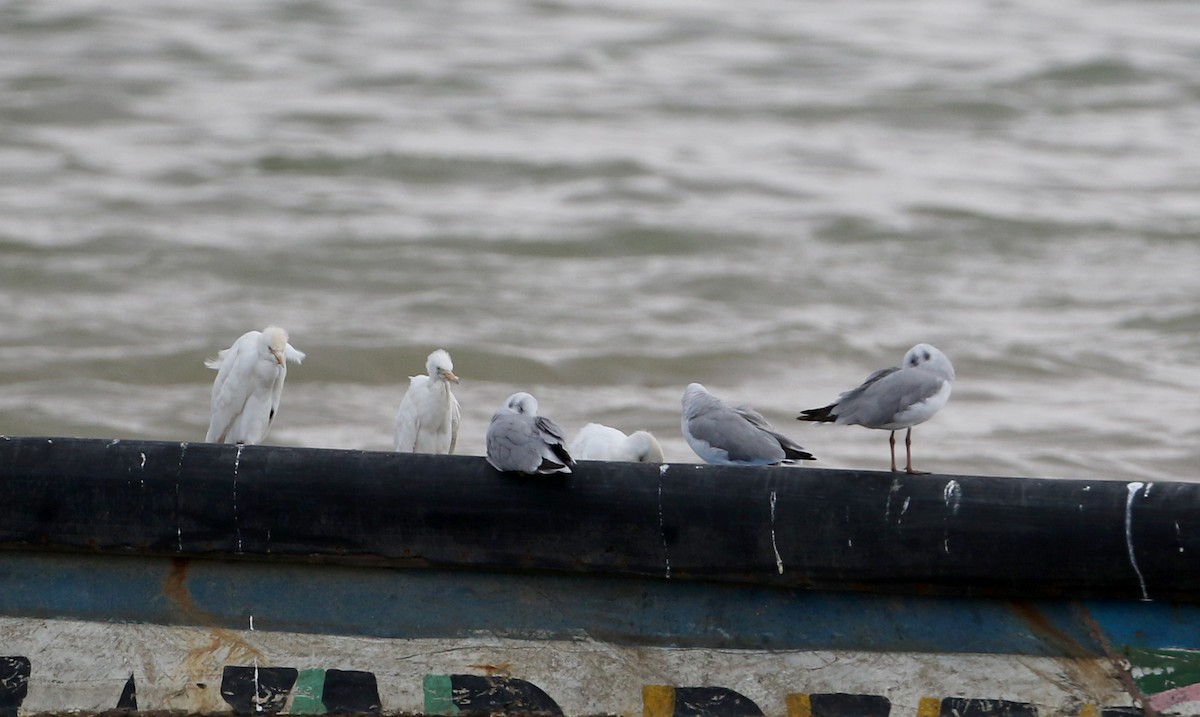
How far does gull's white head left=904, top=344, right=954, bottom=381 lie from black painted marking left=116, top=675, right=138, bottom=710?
207 cm

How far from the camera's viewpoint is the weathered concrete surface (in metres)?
3.44

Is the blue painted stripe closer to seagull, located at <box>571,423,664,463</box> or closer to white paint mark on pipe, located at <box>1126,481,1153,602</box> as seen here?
white paint mark on pipe, located at <box>1126,481,1153,602</box>

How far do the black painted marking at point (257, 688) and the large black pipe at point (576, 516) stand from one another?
0.28 m

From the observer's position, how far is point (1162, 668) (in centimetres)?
331

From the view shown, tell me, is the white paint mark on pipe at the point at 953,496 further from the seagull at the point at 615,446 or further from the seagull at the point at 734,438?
the seagull at the point at 615,446

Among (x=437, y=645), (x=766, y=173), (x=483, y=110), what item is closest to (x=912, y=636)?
(x=437, y=645)

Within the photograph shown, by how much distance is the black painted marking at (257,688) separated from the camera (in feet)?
11.6

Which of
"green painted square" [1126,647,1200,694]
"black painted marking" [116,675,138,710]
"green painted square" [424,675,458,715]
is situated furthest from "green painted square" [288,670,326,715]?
"green painted square" [1126,647,1200,694]

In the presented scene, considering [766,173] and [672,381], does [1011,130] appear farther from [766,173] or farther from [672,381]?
[672,381]

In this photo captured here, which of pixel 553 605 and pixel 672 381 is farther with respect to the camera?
pixel 672 381

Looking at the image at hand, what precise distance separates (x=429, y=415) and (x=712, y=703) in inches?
71.1

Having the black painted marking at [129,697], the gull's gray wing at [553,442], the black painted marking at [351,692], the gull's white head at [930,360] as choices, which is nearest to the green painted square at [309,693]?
the black painted marking at [351,692]

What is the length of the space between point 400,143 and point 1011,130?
252 inches

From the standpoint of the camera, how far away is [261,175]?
43.6ft
